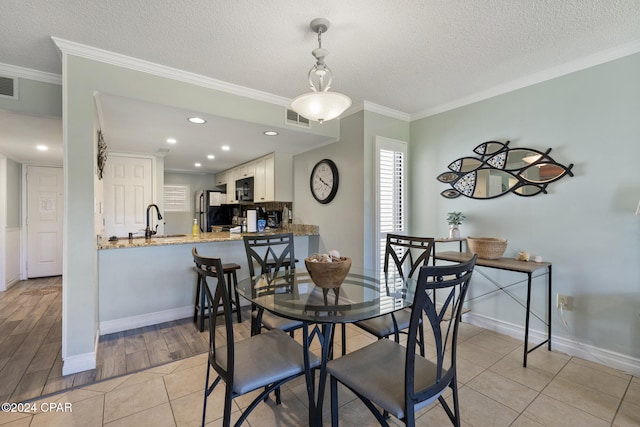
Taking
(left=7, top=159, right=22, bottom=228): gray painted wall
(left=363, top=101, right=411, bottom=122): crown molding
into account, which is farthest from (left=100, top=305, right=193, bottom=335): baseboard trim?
(left=7, top=159, right=22, bottom=228): gray painted wall

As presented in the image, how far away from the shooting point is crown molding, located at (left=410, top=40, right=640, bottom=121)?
221cm

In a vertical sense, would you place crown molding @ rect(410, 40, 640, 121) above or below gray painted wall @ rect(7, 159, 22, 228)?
above

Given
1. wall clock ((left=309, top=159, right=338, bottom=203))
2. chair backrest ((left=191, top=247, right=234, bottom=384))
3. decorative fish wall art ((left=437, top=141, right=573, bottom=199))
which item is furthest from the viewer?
wall clock ((left=309, top=159, right=338, bottom=203))

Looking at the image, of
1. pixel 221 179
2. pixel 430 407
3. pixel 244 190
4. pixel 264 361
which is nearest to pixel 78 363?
pixel 264 361

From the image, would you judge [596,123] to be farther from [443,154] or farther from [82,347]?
[82,347]

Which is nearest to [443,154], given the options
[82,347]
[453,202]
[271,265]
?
[453,202]

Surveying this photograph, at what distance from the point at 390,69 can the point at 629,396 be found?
115 inches

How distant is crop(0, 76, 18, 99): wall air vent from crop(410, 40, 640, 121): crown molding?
4.03 metres

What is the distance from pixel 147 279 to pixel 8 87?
1989 millimetres

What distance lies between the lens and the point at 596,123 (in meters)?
2.34

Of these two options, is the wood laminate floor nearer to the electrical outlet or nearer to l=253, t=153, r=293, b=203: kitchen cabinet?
l=253, t=153, r=293, b=203: kitchen cabinet

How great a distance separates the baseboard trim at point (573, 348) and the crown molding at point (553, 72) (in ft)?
7.46

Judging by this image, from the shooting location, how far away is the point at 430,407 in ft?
6.03

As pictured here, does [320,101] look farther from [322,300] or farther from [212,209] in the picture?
[212,209]
